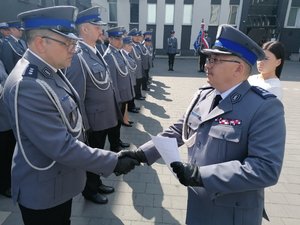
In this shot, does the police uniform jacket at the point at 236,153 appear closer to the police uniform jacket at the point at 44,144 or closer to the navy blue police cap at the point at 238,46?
the navy blue police cap at the point at 238,46

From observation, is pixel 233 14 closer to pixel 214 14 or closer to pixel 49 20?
pixel 214 14

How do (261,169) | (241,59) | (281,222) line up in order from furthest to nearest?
(281,222), (241,59), (261,169)

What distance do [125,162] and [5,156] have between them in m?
2.24

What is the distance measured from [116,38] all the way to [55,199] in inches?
168

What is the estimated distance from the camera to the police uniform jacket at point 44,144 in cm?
172

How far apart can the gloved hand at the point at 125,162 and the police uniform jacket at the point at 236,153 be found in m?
0.49

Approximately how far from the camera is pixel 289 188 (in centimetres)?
388

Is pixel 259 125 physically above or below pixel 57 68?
below

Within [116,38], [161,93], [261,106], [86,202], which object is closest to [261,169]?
[261,106]

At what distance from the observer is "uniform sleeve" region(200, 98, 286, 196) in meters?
1.47

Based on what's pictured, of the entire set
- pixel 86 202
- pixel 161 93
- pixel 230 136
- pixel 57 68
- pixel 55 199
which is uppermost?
pixel 57 68

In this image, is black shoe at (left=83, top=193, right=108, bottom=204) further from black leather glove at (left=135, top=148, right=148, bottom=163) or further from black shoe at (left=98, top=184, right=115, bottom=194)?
black leather glove at (left=135, top=148, right=148, bottom=163)

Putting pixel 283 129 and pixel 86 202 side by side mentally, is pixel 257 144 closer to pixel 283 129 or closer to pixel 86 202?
pixel 283 129

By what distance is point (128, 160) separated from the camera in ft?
6.88
